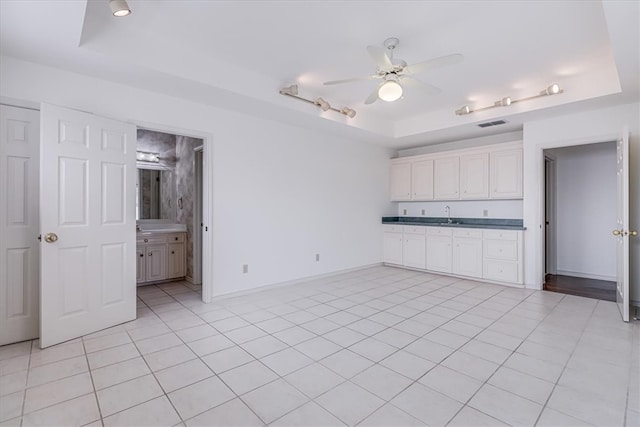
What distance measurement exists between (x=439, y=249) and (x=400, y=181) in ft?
5.48

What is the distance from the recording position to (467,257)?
5.21 meters

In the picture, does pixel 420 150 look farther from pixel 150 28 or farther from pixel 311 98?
pixel 150 28

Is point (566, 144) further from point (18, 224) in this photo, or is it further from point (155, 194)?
point (155, 194)

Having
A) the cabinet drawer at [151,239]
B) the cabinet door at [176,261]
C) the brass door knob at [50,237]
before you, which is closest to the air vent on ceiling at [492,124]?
the cabinet door at [176,261]

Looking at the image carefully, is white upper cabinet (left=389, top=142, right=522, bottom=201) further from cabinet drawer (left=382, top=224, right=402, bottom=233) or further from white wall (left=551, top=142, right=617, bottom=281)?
white wall (left=551, top=142, right=617, bottom=281)

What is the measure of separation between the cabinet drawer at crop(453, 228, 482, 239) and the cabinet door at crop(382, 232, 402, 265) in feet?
3.64

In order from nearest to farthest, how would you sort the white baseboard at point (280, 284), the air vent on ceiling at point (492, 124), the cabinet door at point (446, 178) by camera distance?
the white baseboard at point (280, 284), the air vent on ceiling at point (492, 124), the cabinet door at point (446, 178)

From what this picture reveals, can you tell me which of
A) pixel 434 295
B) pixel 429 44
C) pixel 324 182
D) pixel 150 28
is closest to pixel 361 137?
pixel 324 182

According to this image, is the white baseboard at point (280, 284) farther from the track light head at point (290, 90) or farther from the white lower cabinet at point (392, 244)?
the track light head at point (290, 90)

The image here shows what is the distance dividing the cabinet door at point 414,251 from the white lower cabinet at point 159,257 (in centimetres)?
407

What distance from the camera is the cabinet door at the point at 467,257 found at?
5086 millimetres

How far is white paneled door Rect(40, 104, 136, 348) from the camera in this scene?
2674 mm

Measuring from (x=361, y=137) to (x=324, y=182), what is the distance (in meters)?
1.14

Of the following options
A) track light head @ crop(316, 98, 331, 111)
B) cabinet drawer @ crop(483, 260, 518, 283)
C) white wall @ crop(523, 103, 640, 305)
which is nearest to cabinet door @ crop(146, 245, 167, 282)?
track light head @ crop(316, 98, 331, 111)
